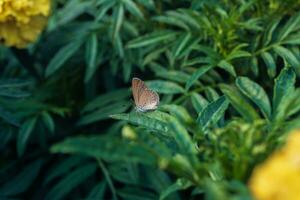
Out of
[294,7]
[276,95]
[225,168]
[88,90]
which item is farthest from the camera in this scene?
[88,90]

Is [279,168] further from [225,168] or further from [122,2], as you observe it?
[122,2]

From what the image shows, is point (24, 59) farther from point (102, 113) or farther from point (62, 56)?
point (102, 113)

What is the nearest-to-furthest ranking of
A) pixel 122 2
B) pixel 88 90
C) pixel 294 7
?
pixel 294 7, pixel 122 2, pixel 88 90

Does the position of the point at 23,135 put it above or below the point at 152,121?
below

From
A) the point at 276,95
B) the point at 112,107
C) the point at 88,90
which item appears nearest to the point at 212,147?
the point at 276,95

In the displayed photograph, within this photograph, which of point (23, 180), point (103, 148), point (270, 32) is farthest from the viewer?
point (23, 180)

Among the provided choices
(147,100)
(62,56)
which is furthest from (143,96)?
(62,56)
